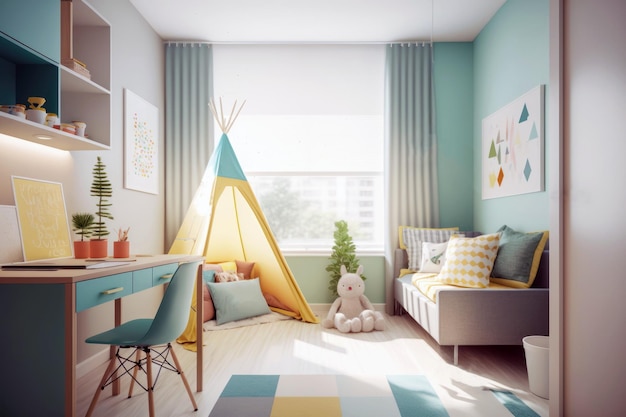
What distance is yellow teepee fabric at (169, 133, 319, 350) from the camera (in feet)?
12.0

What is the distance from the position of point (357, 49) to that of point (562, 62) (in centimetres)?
307

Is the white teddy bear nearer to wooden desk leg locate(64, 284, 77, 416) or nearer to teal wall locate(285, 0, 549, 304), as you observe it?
teal wall locate(285, 0, 549, 304)

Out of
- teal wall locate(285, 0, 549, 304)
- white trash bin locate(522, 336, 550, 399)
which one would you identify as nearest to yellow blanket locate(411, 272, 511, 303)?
white trash bin locate(522, 336, 550, 399)

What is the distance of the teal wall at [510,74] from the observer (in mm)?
3082

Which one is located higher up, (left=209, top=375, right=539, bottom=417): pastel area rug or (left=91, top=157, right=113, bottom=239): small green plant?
(left=91, top=157, right=113, bottom=239): small green plant

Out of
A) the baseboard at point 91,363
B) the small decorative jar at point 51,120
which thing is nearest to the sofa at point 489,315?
the baseboard at point 91,363

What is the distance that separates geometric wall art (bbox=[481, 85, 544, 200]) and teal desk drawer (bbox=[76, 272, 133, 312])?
269cm

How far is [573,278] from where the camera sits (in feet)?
5.15

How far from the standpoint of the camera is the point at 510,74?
3566 millimetres

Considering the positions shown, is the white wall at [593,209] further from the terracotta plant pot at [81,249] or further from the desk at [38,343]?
the terracotta plant pot at [81,249]

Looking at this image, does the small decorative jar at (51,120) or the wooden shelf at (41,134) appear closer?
the wooden shelf at (41,134)

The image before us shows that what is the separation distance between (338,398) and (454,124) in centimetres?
308

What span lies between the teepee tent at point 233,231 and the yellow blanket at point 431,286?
3.35ft

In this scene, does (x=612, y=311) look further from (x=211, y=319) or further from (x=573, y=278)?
(x=211, y=319)
